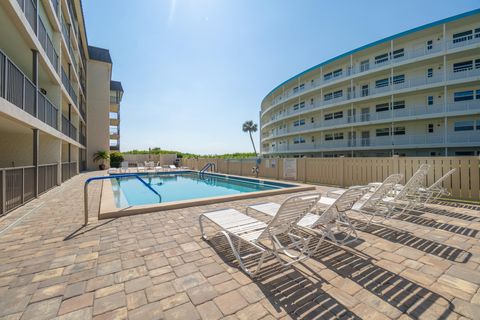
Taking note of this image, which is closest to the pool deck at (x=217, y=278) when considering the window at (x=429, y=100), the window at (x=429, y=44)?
the window at (x=429, y=100)

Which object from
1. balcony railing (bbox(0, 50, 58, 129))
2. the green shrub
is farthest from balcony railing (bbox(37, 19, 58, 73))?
the green shrub

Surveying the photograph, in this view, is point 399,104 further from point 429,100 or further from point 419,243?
point 419,243

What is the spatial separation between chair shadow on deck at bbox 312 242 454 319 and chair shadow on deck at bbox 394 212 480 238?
256 cm

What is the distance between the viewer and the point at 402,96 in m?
22.2

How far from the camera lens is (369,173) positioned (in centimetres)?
903

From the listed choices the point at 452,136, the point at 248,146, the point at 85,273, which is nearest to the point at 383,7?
the point at 452,136

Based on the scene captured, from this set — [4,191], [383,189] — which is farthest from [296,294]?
[4,191]

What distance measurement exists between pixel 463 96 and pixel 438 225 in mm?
22989

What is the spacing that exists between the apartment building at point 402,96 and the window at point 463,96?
63mm

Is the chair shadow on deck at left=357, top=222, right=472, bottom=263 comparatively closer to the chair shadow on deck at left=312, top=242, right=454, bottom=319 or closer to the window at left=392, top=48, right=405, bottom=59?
the chair shadow on deck at left=312, top=242, right=454, bottom=319

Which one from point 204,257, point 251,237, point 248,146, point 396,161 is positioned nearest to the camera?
point 251,237


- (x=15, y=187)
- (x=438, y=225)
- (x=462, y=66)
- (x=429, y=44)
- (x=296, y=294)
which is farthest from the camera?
(x=429, y=44)

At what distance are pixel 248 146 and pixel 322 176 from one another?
49257 millimetres

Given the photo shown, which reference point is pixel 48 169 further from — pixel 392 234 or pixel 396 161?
pixel 396 161
